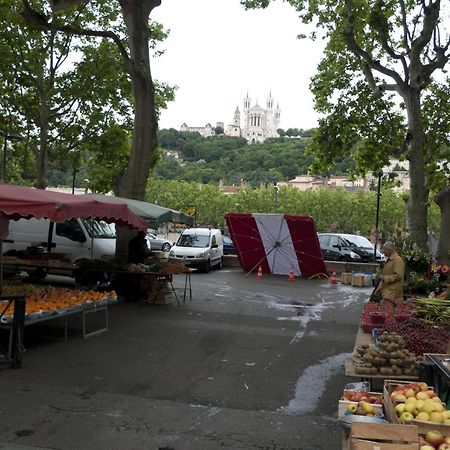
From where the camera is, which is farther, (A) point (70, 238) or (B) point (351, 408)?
(A) point (70, 238)

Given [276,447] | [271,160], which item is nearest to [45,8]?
[276,447]

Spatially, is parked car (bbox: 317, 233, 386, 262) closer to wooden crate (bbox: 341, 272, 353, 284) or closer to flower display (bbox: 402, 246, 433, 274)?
wooden crate (bbox: 341, 272, 353, 284)

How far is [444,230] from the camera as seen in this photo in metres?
17.3

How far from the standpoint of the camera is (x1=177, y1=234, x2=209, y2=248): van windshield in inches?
958

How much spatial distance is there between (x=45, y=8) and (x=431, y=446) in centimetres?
2294

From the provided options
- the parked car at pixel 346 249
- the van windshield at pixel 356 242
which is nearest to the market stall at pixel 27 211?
the parked car at pixel 346 249

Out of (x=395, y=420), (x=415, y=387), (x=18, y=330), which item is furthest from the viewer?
(x=18, y=330)

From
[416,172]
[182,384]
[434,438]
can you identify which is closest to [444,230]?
[416,172]

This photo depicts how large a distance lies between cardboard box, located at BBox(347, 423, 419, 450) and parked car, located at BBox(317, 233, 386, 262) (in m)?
23.9

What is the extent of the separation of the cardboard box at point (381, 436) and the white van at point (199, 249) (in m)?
19.1

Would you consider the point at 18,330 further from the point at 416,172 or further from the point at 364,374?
the point at 416,172

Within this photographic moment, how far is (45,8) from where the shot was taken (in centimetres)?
2259

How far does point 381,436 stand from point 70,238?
1520 centimetres

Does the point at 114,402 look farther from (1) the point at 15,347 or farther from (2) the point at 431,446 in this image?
(2) the point at 431,446
